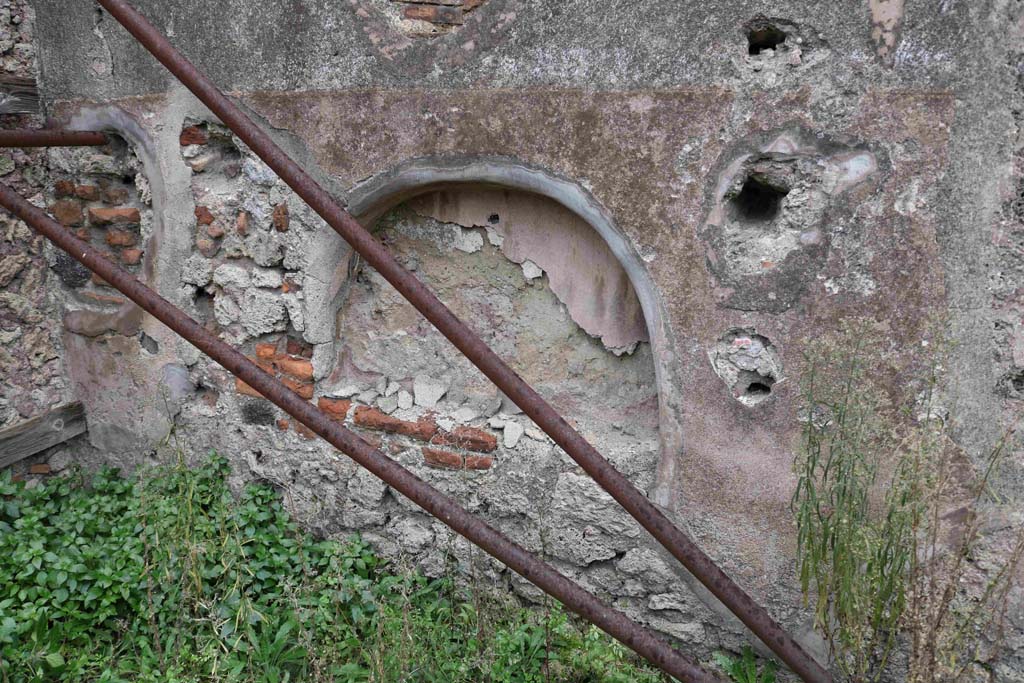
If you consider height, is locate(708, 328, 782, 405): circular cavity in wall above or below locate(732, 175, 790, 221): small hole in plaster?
below

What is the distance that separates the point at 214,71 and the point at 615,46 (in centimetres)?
143

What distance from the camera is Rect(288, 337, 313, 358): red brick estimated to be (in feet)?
9.43

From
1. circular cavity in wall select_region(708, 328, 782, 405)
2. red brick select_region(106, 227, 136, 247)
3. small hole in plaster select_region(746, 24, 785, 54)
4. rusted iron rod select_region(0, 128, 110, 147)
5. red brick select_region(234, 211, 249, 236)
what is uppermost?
small hole in plaster select_region(746, 24, 785, 54)

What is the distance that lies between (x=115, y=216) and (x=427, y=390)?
142cm

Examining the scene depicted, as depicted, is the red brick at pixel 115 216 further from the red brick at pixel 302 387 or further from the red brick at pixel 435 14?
the red brick at pixel 435 14

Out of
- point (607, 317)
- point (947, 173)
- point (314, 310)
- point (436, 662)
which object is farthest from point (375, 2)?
point (436, 662)

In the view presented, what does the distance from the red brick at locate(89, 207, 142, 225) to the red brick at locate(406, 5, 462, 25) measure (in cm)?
135

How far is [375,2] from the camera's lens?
2.50 meters

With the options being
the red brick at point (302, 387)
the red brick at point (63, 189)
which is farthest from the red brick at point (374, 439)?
the red brick at point (63, 189)

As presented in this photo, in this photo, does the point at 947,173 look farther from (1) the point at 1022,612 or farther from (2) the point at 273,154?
(2) the point at 273,154

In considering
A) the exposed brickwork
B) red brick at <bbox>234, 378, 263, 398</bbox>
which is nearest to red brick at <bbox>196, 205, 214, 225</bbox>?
red brick at <bbox>234, 378, 263, 398</bbox>

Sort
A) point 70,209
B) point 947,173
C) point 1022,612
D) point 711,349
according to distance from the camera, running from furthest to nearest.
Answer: point 70,209 → point 711,349 → point 1022,612 → point 947,173

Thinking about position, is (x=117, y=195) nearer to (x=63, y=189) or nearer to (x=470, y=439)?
(x=63, y=189)

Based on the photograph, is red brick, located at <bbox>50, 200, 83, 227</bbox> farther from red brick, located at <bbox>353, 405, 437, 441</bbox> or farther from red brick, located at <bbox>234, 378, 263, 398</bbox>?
red brick, located at <bbox>353, 405, 437, 441</bbox>
